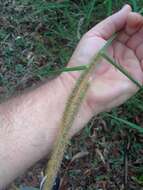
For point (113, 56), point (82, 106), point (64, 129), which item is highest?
point (64, 129)

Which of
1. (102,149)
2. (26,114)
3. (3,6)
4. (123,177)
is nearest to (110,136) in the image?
(102,149)

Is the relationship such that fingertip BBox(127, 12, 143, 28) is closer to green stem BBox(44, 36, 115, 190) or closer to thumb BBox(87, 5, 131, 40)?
thumb BBox(87, 5, 131, 40)

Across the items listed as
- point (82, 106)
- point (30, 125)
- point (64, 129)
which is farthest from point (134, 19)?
point (64, 129)

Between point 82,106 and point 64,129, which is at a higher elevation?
point 64,129

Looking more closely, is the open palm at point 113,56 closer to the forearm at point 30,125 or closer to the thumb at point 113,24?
the thumb at point 113,24

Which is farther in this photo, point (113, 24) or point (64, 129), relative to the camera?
point (113, 24)

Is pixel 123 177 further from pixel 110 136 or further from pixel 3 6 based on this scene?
pixel 3 6

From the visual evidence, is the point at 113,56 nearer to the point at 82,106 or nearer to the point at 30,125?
the point at 82,106
